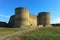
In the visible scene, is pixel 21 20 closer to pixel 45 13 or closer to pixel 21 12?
pixel 21 12

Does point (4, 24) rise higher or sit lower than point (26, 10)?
lower

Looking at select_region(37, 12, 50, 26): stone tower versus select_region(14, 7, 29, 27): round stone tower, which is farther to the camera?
select_region(37, 12, 50, 26): stone tower

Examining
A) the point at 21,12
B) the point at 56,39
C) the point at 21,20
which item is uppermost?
the point at 21,12

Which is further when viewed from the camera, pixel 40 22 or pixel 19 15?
pixel 40 22

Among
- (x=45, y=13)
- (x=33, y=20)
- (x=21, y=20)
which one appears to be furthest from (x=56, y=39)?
(x=45, y=13)

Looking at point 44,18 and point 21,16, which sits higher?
point 21,16

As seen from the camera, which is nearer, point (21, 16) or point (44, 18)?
point (21, 16)

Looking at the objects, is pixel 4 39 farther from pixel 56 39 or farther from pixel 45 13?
pixel 45 13

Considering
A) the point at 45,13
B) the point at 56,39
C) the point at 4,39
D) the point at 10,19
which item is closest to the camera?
the point at 4,39

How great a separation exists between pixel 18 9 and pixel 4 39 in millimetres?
21703

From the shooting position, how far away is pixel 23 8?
3175 cm

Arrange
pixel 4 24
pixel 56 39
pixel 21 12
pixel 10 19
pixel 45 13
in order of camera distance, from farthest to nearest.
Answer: pixel 45 13 → pixel 10 19 → pixel 4 24 → pixel 21 12 → pixel 56 39

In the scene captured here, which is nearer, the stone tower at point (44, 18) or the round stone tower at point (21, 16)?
the round stone tower at point (21, 16)

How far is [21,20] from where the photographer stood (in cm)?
3161
